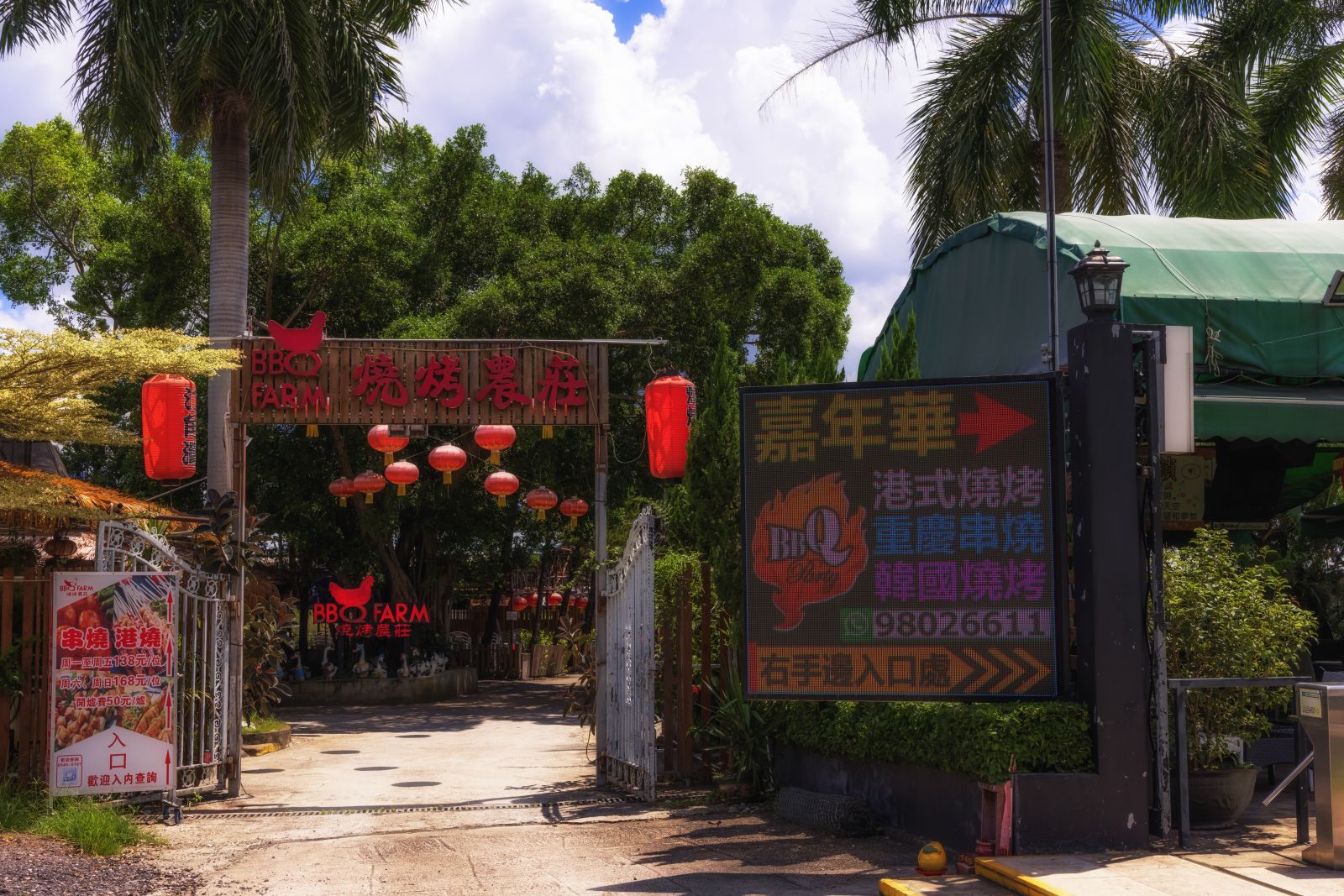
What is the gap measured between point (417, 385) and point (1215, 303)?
786cm

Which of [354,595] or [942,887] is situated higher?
[354,595]

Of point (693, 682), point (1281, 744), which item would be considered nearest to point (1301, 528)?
point (1281, 744)

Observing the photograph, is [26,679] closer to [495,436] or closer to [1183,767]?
[495,436]

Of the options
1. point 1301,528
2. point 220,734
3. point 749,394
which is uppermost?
point 749,394

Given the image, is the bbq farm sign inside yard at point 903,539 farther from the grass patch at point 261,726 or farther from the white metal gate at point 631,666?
the grass patch at point 261,726

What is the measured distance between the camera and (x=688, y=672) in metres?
11.9

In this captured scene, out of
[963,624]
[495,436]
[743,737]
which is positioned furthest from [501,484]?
[963,624]

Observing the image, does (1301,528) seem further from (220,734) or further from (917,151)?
(220,734)

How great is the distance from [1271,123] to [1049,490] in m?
13.4

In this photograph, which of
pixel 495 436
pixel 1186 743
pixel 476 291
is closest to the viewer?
pixel 1186 743

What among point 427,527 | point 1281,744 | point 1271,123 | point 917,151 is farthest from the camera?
point 427,527

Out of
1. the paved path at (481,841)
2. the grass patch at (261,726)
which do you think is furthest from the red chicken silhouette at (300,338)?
the grass patch at (261,726)

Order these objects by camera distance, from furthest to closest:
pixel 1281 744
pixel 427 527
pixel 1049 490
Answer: pixel 427 527
pixel 1281 744
pixel 1049 490

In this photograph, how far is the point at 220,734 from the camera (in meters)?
12.2
